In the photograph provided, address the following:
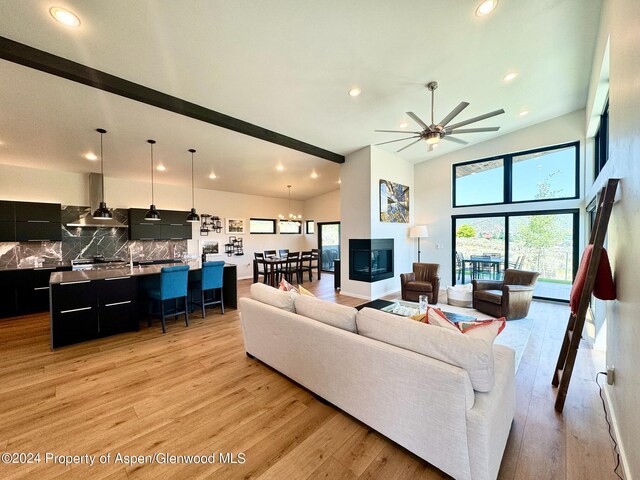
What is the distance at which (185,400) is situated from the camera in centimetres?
221

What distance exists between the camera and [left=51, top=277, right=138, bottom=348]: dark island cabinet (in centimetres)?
315

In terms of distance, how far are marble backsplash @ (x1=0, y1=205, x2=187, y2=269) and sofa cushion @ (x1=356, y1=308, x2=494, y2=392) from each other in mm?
6929

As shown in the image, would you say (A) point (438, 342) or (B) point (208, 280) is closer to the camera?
(A) point (438, 342)

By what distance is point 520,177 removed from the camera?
5.66 metres

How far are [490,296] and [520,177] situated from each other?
10.4ft

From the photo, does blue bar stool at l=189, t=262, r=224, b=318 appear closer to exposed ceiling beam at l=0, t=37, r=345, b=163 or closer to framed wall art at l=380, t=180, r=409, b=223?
exposed ceiling beam at l=0, t=37, r=345, b=163

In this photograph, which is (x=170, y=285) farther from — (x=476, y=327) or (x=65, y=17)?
(x=476, y=327)

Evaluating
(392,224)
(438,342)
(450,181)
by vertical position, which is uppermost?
(450,181)

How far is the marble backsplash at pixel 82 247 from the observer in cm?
515

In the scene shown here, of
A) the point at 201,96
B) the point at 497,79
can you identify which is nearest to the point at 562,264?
→ the point at 497,79

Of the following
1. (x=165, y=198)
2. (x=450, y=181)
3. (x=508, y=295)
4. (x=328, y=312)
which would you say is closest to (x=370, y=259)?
(x=508, y=295)

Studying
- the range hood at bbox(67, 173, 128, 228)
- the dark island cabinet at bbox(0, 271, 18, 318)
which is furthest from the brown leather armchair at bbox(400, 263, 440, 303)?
the dark island cabinet at bbox(0, 271, 18, 318)

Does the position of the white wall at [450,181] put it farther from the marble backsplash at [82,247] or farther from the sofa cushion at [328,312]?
the marble backsplash at [82,247]

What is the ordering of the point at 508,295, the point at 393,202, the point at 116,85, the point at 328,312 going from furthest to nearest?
the point at 393,202
the point at 508,295
the point at 116,85
the point at 328,312
